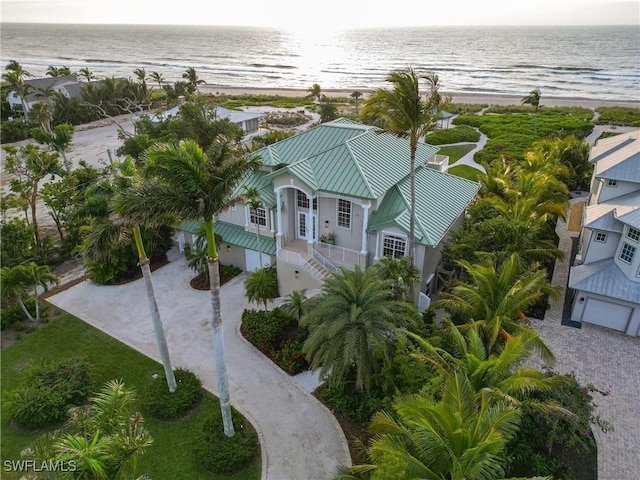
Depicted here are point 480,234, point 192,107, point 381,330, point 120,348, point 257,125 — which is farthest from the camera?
point 257,125

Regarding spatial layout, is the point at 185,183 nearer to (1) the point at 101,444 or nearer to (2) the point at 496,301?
(1) the point at 101,444

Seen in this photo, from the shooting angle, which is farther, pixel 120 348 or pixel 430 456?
pixel 120 348

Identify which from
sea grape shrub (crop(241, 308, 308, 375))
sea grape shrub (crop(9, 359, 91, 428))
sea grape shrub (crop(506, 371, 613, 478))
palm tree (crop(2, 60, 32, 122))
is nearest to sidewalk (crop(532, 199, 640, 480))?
sea grape shrub (crop(506, 371, 613, 478))

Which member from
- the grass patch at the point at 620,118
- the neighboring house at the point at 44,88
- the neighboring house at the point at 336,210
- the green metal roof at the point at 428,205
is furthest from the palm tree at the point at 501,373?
the neighboring house at the point at 44,88

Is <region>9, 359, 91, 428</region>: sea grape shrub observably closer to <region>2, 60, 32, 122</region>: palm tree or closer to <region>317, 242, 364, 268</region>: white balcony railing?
<region>317, 242, 364, 268</region>: white balcony railing

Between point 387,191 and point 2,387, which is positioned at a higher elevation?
point 387,191

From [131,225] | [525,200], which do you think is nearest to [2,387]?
[131,225]

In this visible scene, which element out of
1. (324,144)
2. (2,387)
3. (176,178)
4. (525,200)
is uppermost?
(176,178)

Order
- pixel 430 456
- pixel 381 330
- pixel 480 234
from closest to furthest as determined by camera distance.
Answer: pixel 430 456 → pixel 381 330 → pixel 480 234

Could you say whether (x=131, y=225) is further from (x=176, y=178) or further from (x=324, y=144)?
(x=324, y=144)
